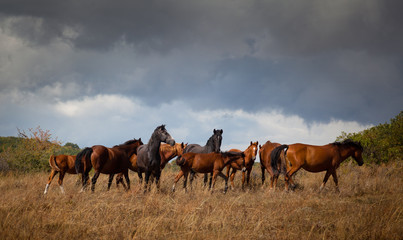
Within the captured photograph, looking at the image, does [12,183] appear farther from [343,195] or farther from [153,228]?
[343,195]

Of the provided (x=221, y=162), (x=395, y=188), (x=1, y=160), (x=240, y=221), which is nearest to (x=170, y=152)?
(x=221, y=162)

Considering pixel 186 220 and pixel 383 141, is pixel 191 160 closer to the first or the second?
pixel 186 220

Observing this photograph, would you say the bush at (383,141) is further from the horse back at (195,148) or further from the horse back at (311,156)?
the horse back at (195,148)

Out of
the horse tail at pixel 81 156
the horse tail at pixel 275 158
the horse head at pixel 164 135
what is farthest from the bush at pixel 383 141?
the horse tail at pixel 81 156

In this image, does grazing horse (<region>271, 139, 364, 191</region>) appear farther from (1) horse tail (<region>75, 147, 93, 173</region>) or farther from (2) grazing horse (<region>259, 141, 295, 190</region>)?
(1) horse tail (<region>75, 147, 93, 173</region>)

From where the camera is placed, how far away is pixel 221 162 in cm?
1142

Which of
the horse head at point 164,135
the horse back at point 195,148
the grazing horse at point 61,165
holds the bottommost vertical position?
the grazing horse at point 61,165

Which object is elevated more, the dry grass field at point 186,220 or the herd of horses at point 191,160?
the herd of horses at point 191,160

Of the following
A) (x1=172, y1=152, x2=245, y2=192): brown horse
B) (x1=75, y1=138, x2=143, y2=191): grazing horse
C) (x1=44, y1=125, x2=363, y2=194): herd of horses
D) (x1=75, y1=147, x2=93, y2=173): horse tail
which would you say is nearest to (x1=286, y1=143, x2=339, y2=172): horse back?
(x1=44, y1=125, x2=363, y2=194): herd of horses

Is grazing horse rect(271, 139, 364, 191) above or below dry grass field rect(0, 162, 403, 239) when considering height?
above

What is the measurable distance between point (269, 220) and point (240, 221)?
71 cm

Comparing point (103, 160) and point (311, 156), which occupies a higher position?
point (311, 156)

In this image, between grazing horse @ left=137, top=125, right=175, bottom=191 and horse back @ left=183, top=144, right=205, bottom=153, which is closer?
grazing horse @ left=137, top=125, right=175, bottom=191

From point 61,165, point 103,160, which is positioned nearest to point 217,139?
point 103,160
